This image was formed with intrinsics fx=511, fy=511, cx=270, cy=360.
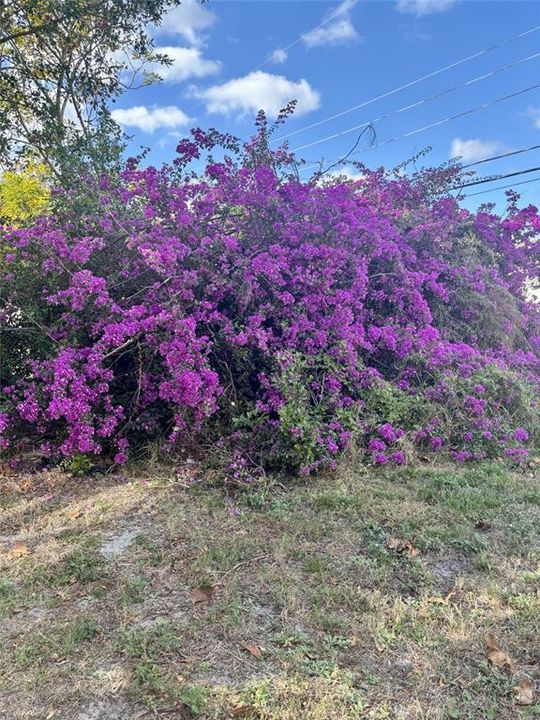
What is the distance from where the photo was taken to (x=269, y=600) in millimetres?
2270

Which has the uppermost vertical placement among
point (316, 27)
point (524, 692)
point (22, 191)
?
point (316, 27)

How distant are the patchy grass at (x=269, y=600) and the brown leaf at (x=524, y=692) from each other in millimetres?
18

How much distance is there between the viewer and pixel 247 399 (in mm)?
4098

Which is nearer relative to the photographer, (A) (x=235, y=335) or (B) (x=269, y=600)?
(B) (x=269, y=600)

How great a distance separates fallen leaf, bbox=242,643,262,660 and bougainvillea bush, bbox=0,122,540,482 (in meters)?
1.59

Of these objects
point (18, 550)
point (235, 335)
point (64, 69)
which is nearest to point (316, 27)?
point (64, 69)

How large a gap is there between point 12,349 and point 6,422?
768 millimetres

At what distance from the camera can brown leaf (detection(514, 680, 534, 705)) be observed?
1703 millimetres

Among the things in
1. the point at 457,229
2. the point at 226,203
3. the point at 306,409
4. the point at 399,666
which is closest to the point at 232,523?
the point at 306,409

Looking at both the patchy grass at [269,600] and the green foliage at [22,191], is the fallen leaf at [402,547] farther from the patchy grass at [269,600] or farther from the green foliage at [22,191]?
the green foliage at [22,191]

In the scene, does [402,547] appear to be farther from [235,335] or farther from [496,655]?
[235,335]

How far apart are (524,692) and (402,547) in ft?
3.27

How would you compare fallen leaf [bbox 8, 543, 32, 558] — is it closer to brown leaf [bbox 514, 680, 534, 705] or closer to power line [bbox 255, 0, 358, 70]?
brown leaf [bbox 514, 680, 534, 705]

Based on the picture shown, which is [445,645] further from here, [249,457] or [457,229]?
[457,229]
